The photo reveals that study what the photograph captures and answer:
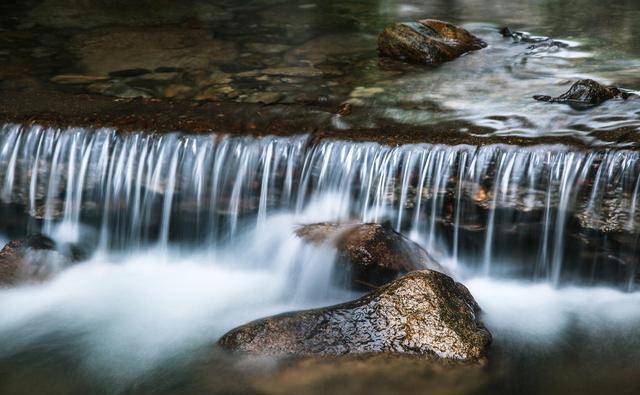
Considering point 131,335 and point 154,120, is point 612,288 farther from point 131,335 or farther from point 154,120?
point 154,120

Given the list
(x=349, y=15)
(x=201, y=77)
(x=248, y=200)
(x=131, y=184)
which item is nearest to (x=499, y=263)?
(x=248, y=200)

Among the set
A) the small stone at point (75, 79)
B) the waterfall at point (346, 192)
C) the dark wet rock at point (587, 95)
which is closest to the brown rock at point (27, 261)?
the waterfall at point (346, 192)

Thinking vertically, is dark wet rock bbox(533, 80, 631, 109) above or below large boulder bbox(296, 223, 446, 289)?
above

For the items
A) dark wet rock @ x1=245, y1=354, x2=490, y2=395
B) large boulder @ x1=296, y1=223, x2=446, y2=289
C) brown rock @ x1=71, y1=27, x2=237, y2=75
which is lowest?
dark wet rock @ x1=245, y1=354, x2=490, y2=395

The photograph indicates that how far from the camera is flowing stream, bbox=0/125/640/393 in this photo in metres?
5.16

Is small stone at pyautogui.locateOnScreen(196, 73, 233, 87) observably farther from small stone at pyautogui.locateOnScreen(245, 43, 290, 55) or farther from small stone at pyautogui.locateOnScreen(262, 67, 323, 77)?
small stone at pyautogui.locateOnScreen(245, 43, 290, 55)

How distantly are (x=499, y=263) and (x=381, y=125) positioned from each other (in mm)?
1745

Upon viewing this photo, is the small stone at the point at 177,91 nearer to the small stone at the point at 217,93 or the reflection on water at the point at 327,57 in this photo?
the reflection on water at the point at 327,57

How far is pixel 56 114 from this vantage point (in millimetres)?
7086

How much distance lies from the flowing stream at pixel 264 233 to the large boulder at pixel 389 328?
45cm

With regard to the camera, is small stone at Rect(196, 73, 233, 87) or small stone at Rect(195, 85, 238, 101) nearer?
small stone at Rect(195, 85, 238, 101)

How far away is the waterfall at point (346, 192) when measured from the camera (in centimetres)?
555

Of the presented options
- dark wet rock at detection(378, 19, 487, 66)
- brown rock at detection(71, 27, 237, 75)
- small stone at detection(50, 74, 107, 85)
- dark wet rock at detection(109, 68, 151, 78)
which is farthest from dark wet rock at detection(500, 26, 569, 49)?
small stone at detection(50, 74, 107, 85)

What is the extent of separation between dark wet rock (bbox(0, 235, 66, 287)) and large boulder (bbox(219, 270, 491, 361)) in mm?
2258
